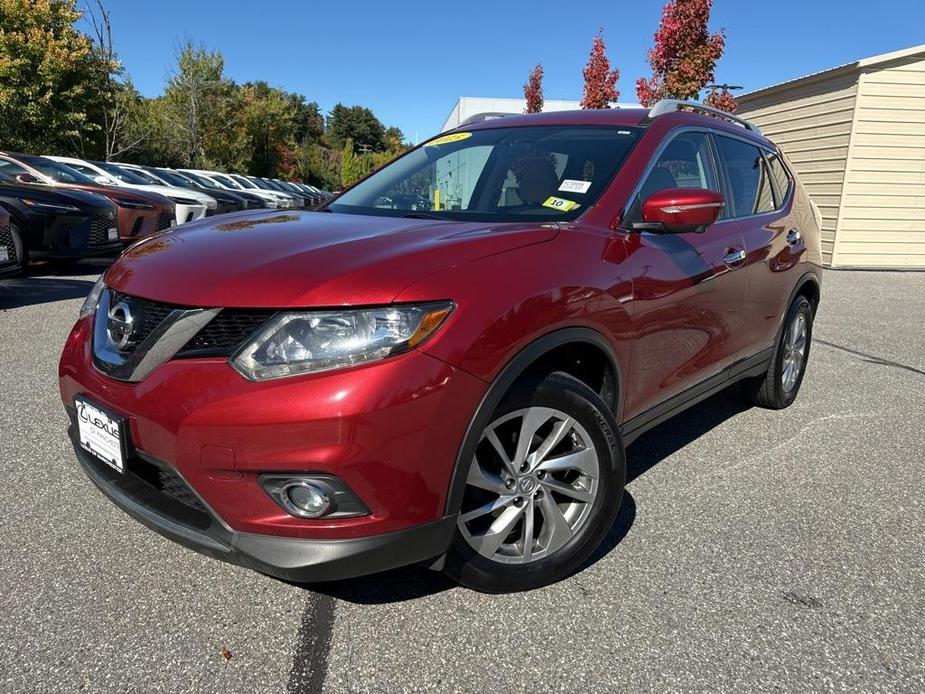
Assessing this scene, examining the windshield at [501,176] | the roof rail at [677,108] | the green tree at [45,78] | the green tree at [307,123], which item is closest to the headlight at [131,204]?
the windshield at [501,176]

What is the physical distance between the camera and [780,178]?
4078 millimetres

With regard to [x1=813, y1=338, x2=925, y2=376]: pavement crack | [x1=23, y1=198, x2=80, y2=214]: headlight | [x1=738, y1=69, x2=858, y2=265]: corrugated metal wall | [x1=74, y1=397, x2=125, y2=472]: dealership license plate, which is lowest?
[x1=813, y1=338, x2=925, y2=376]: pavement crack

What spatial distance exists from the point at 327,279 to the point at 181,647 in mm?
1148

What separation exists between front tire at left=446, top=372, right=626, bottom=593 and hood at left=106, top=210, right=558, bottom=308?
49 centimetres

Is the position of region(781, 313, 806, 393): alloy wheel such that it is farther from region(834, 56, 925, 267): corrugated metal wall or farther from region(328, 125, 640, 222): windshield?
region(834, 56, 925, 267): corrugated metal wall

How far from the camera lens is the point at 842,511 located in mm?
2910

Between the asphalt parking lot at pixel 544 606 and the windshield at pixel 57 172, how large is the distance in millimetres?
7628

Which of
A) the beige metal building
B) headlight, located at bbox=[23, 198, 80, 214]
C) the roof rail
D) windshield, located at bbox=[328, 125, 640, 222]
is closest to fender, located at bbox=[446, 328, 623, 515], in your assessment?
windshield, located at bbox=[328, 125, 640, 222]

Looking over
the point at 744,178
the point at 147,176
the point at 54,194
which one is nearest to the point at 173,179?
the point at 147,176

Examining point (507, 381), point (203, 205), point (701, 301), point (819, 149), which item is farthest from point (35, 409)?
point (819, 149)

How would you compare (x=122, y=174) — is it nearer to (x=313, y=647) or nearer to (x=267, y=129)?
(x=313, y=647)

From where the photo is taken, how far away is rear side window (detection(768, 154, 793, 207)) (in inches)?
156

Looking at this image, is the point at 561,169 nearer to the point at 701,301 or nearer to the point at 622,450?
the point at 701,301

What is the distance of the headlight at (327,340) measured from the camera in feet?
5.68
